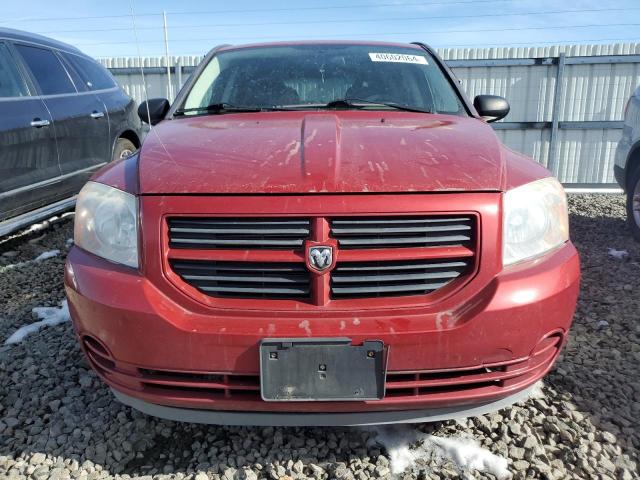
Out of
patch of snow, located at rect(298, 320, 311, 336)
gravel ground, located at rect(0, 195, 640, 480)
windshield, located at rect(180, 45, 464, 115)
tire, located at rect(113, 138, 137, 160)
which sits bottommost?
gravel ground, located at rect(0, 195, 640, 480)

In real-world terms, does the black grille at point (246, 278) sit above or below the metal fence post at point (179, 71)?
below

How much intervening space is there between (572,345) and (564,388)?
531 mm

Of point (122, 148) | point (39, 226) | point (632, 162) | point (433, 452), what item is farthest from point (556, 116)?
point (433, 452)

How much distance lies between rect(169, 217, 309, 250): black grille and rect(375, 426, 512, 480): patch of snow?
3.16 feet

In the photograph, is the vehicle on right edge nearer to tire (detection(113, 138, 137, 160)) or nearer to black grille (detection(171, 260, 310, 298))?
black grille (detection(171, 260, 310, 298))

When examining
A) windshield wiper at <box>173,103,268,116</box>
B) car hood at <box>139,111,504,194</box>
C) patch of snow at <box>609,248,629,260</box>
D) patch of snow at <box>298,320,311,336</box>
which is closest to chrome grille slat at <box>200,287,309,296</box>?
patch of snow at <box>298,320,311,336</box>

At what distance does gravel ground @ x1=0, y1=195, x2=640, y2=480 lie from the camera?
6.34 ft

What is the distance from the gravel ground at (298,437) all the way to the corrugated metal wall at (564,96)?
732cm

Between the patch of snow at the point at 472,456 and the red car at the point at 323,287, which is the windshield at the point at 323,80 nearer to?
the red car at the point at 323,287

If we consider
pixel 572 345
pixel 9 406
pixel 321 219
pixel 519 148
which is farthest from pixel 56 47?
pixel 519 148

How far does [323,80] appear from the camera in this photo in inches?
113

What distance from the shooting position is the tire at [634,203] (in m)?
4.88

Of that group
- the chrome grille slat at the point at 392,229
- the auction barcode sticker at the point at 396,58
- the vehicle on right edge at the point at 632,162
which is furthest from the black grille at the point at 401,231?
the vehicle on right edge at the point at 632,162

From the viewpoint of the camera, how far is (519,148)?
9438 millimetres
